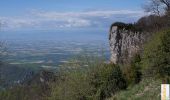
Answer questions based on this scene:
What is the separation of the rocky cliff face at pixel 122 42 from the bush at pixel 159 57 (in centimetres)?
2910

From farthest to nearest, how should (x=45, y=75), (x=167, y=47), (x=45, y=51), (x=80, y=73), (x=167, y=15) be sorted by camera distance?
1. (x=45, y=51)
2. (x=45, y=75)
3. (x=167, y=15)
4. (x=80, y=73)
5. (x=167, y=47)

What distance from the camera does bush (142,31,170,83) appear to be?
98.1 feet

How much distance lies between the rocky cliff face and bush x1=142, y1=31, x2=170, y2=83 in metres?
29.1

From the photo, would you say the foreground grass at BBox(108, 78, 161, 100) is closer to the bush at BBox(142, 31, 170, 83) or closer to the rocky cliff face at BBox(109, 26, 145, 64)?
the bush at BBox(142, 31, 170, 83)

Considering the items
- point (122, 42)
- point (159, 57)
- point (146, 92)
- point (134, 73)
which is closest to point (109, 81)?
point (134, 73)

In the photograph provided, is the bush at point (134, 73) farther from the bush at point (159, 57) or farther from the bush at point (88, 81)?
the bush at point (159, 57)

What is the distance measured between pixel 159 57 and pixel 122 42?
36.4 metres

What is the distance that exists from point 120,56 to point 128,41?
97.8 inches

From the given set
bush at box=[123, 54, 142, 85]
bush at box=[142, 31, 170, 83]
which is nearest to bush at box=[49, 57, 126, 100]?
bush at box=[123, 54, 142, 85]

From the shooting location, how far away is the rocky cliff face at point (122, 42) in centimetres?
6216

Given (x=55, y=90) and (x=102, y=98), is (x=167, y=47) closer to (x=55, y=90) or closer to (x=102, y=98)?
(x=102, y=98)

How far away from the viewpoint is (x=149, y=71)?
3117 cm

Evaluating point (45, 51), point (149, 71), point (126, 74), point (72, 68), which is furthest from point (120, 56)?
point (45, 51)

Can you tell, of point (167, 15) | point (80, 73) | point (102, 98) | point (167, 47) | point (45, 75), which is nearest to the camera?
point (167, 47)
